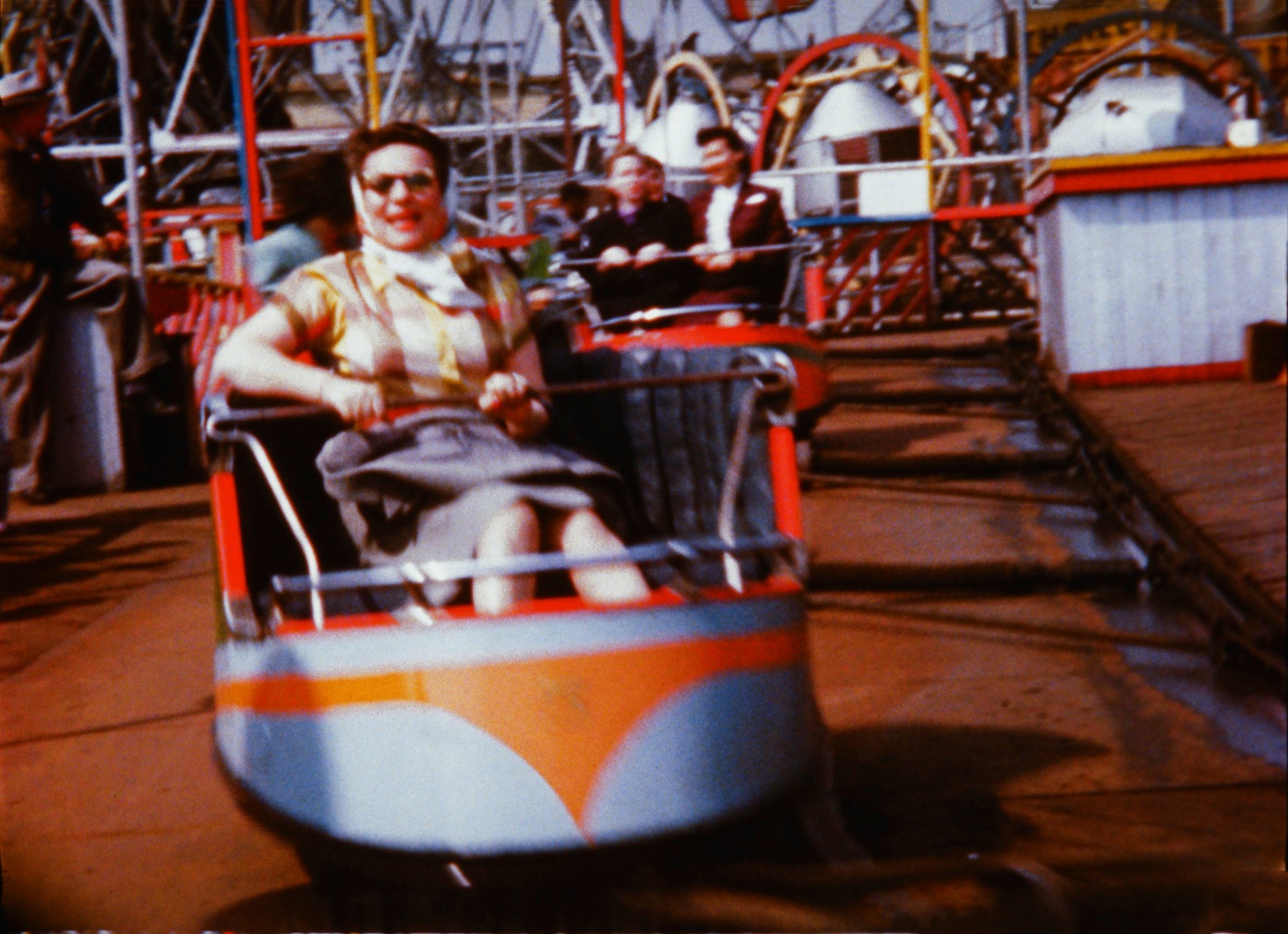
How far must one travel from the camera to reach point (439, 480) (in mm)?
2043

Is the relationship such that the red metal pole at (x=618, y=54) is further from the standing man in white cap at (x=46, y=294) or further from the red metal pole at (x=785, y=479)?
the red metal pole at (x=785, y=479)

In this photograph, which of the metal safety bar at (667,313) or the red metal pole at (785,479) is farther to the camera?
the metal safety bar at (667,313)

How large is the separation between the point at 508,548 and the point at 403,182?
2.06 ft

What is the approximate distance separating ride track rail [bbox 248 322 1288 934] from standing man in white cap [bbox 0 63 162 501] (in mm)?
3030

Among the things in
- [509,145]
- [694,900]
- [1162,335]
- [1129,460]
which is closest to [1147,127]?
[1162,335]

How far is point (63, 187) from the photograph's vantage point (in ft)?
16.1

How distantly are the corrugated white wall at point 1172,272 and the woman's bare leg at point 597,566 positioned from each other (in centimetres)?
416

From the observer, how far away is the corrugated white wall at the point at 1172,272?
5.65 meters

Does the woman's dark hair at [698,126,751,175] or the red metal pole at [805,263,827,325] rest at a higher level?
the woman's dark hair at [698,126,751,175]

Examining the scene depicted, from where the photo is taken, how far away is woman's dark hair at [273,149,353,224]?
320 centimetres

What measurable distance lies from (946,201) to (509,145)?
3.62 metres

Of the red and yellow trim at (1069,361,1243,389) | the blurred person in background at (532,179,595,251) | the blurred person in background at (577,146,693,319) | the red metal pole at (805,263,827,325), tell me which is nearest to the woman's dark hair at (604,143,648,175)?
the blurred person in background at (577,146,693,319)

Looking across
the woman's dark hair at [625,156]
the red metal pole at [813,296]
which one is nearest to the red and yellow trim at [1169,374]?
the red metal pole at [813,296]

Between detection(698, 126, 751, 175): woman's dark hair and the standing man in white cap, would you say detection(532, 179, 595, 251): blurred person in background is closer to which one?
detection(698, 126, 751, 175): woman's dark hair
